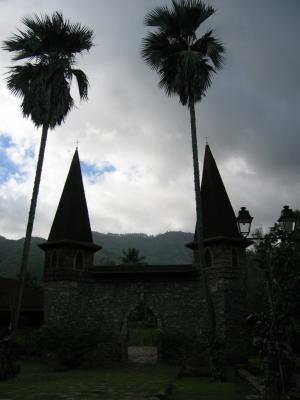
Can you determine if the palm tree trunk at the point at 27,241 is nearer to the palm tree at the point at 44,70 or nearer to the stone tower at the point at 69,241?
the palm tree at the point at 44,70

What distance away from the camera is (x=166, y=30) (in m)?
17.9

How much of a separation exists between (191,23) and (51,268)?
13.9m

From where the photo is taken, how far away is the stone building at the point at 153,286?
21094mm

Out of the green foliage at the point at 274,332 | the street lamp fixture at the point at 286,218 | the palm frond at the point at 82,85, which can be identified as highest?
the palm frond at the point at 82,85

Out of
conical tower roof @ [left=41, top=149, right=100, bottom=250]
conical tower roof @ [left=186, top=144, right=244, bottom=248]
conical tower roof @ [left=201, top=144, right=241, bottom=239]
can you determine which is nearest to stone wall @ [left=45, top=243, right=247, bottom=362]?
conical tower roof @ [left=186, top=144, right=244, bottom=248]

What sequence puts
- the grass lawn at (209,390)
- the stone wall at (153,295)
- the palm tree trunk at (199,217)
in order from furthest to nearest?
1. the stone wall at (153,295)
2. the palm tree trunk at (199,217)
3. the grass lawn at (209,390)

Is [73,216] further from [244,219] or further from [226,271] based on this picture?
[244,219]

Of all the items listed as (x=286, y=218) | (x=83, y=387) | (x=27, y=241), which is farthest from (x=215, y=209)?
(x=286, y=218)

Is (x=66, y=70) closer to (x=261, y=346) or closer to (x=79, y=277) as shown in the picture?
(x=79, y=277)

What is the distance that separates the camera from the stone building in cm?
2109

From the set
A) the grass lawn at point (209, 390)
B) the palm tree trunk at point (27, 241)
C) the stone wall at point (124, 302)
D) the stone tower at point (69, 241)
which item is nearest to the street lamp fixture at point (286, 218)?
the grass lawn at point (209, 390)

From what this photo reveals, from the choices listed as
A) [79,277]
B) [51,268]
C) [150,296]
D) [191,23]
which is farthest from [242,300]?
[191,23]

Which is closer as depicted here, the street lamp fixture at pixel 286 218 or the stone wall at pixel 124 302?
the street lamp fixture at pixel 286 218

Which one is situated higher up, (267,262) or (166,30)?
(166,30)
